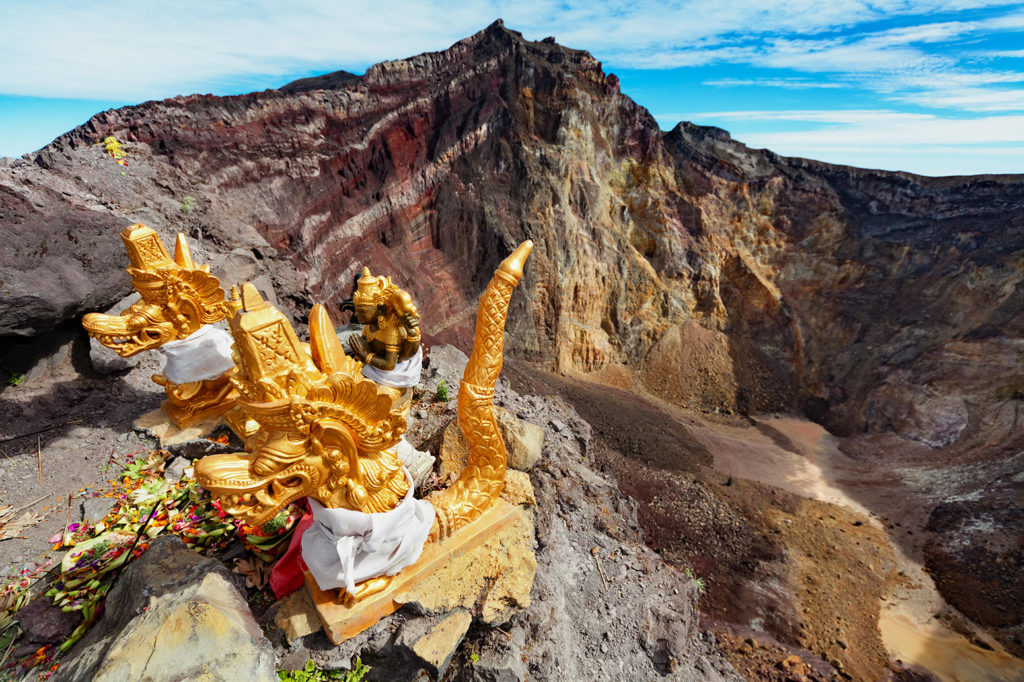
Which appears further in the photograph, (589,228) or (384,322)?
(589,228)

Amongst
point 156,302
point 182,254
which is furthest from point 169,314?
point 182,254

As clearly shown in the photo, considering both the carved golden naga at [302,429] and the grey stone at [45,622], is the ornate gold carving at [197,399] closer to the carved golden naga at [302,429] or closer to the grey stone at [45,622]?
the grey stone at [45,622]

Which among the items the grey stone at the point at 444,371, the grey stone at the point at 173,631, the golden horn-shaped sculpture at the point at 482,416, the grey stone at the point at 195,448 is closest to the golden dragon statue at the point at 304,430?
the grey stone at the point at 173,631

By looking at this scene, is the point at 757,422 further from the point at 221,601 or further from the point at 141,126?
the point at 141,126

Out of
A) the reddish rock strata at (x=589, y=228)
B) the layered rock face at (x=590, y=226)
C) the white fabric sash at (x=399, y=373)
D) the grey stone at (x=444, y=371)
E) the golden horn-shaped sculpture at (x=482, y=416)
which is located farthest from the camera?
the layered rock face at (x=590, y=226)

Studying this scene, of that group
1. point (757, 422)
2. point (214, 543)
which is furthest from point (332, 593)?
point (757, 422)

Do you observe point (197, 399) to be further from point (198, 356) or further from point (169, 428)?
point (198, 356)

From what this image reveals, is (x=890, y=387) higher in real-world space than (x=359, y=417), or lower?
lower
